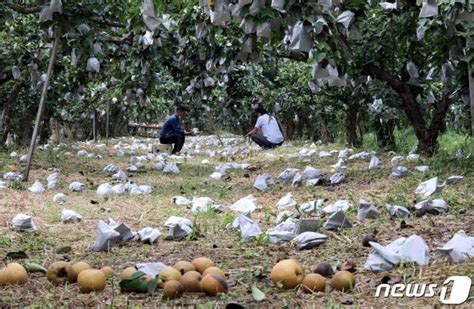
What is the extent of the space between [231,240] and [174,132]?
974 cm

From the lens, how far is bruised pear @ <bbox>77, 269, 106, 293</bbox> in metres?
2.10

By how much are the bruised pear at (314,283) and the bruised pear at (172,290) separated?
1.38 ft

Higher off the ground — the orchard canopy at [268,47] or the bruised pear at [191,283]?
the orchard canopy at [268,47]

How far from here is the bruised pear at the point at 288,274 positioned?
6.83 ft

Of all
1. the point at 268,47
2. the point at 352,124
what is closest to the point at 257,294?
the point at 268,47

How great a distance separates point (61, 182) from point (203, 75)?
153 inches

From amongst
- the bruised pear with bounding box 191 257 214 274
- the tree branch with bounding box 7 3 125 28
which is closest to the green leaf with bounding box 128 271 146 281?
the bruised pear with bounding box 191 257 214 274

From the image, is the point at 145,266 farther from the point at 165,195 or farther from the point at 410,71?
the point at 410,71

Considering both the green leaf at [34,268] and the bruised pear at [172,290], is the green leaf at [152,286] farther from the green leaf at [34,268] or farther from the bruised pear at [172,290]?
the green leaf at [34,268]

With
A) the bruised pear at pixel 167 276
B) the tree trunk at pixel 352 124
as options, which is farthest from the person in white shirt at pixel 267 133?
the bruised pear at pixel 167 276

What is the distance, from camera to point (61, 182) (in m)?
6.10

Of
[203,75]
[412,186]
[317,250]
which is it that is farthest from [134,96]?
[317,250]

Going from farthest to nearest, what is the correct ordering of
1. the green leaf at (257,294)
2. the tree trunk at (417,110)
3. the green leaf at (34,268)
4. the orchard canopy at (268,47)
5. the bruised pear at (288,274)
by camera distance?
the tree trunk at (417,110)
the orchard canopy at (268,47)
the green leaf at (34,268)
the bruised pear at (288,274)
the green leaf at (257,294)

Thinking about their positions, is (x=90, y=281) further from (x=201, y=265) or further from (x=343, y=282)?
(x=343, y=282)
